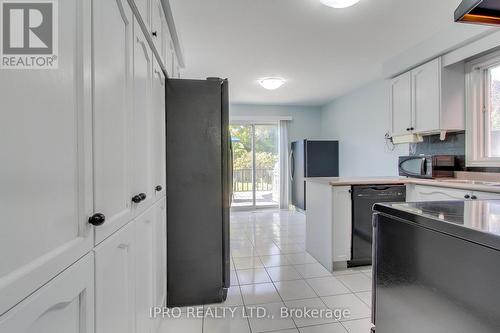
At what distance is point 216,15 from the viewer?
230 centimetres

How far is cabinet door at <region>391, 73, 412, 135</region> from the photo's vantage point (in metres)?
3.15

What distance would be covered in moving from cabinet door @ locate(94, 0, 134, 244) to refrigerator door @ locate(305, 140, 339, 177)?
4509mm

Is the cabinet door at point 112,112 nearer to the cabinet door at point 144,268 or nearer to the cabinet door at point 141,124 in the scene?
the cabinet door at point 141,124

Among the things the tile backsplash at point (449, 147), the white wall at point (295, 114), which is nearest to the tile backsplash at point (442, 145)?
the tile backsplash at point (449, 147)

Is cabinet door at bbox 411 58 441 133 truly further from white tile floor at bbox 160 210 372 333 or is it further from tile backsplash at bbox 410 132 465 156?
white tile floor at bbox 160 210 372 333

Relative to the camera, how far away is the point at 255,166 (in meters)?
6.03

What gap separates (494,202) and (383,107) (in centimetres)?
328

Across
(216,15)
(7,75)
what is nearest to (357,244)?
(216,15)

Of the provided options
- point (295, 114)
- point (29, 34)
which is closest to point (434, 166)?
point (29, 34)

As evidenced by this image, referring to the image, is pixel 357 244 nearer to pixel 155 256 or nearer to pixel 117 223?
pixel 155 256

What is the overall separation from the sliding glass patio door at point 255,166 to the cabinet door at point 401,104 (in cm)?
300

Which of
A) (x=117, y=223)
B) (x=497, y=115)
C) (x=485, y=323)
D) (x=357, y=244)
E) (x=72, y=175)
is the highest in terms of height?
(x=497, y=115)

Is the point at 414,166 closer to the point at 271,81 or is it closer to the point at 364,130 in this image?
the point at 364,130

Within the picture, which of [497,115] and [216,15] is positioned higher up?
[216,15]
